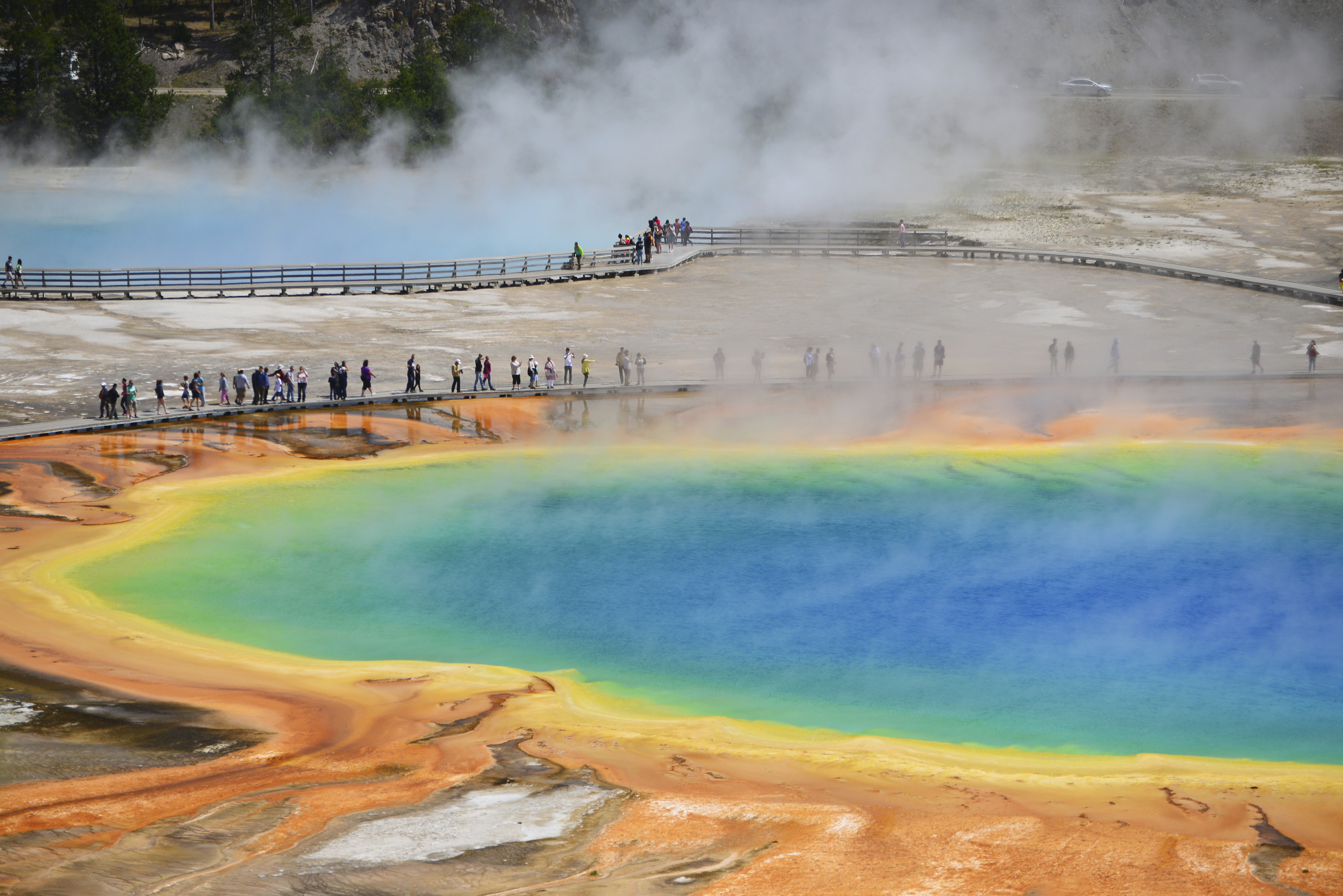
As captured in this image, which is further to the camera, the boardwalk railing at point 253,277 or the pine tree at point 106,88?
the pine tree at point 106,88

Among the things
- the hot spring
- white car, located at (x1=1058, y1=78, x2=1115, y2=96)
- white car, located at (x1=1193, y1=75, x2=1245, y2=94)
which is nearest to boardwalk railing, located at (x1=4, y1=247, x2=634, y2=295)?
the hot spring

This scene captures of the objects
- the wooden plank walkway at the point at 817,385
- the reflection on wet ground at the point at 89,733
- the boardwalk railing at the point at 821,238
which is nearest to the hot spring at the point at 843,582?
the reflection on wet ground at the point at 89,733

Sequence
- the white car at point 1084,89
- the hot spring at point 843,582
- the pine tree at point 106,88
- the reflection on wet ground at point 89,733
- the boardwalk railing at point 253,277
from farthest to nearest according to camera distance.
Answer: the pine tree at point 106,88, the white car at point 1084,89, the boardwalk railing at point 253,277, the hot spring at point 843,582, the reflection on wet ground at point 89,733

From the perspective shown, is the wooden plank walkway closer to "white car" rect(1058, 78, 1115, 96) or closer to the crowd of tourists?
the crowd of tourists

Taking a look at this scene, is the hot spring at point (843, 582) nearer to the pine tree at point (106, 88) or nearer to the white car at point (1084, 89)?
the white car at point (1084, 89)

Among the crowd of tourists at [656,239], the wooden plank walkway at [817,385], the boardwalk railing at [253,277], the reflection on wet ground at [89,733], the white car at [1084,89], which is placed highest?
the white car at [1084,89]

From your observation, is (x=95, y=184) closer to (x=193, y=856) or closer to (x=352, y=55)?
(x=352, y=55)

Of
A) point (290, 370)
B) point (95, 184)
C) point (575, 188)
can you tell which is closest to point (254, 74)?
point (95, 184)

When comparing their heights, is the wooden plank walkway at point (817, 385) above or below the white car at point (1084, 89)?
below
